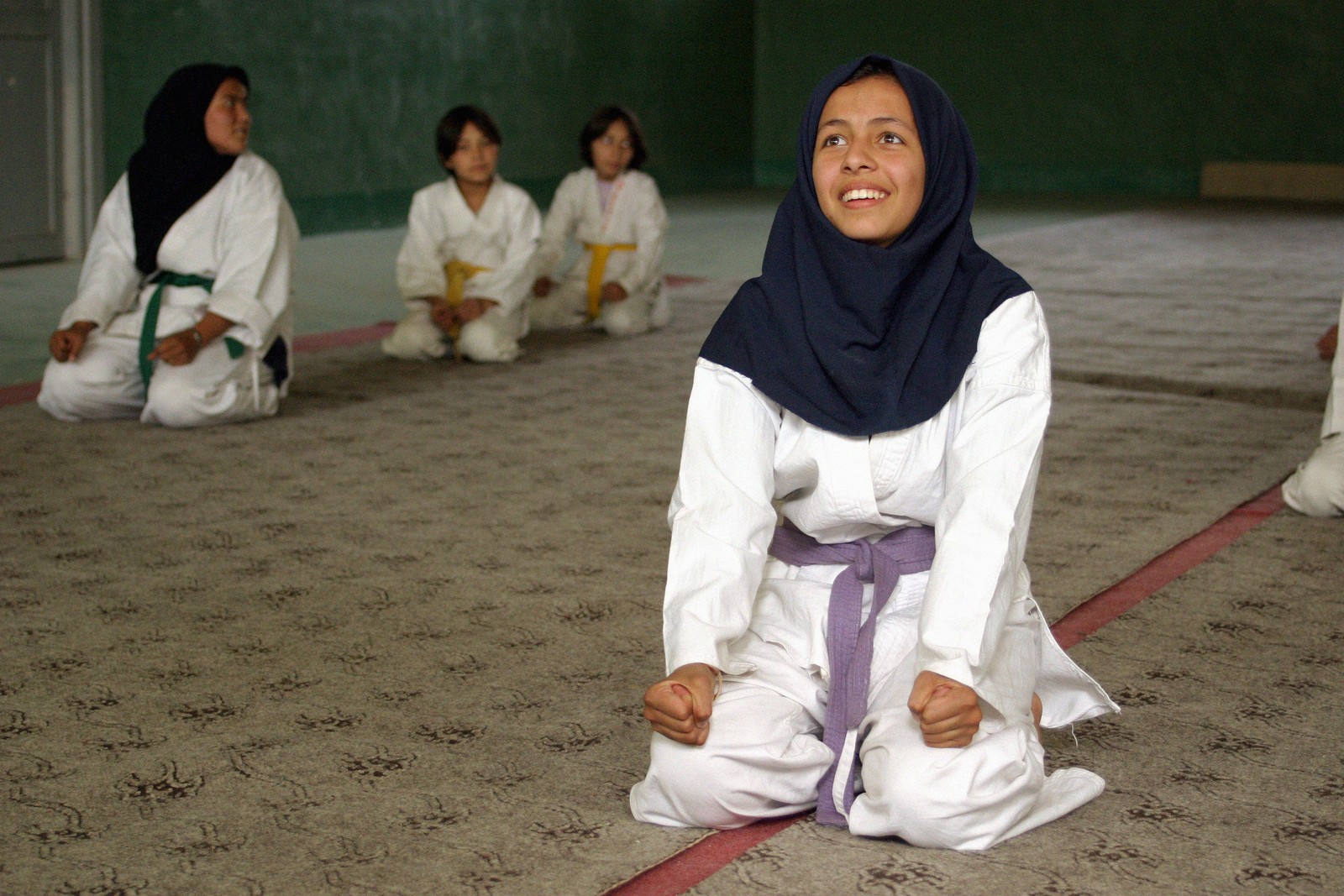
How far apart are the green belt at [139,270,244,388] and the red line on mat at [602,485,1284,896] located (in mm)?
2093

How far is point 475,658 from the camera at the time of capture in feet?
7.02

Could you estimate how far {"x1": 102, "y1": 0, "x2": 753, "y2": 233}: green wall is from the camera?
7.07m

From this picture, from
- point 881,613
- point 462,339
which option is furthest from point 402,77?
point 881,613

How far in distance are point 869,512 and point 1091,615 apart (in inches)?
31.8

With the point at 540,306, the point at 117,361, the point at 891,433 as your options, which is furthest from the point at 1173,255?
the point at 891,433

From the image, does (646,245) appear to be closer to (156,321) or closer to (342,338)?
(342,338)

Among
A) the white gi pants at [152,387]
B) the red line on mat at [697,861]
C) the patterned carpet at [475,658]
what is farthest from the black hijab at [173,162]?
the red line on mat at [697,861]

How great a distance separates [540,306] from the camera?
206 inches

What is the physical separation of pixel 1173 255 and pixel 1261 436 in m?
3.95

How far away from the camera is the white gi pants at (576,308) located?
5.14 metres

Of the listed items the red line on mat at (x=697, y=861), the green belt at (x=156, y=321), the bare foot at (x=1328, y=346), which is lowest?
the red line on mat at (x=697, y=861)

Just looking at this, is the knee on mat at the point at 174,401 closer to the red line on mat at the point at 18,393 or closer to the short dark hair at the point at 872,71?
the red line on mat at the point at 18,393

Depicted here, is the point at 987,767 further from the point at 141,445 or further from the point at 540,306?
the point at 540,306

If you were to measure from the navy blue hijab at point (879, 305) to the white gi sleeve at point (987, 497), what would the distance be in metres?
0.03
